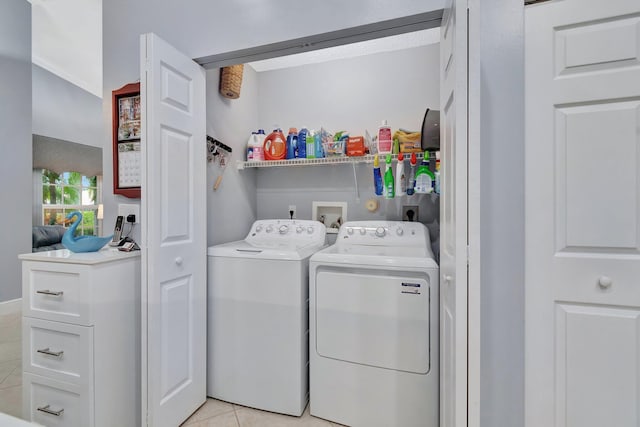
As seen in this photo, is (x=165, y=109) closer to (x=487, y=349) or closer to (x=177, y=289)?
(x=177, y=289)

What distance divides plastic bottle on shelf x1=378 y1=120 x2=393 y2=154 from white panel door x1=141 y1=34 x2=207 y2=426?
121 cm

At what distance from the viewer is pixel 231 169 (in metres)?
2.37

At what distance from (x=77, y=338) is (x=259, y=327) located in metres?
0.87

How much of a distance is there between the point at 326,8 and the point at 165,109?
0.93m

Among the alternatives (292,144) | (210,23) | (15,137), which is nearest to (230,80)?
(210,23)

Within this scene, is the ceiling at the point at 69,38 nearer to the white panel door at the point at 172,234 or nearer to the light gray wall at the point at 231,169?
the light gray wall at the point at 231,169

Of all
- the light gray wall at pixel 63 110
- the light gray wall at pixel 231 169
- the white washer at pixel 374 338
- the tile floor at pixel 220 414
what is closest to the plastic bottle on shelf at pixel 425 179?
the white washer at pixel 374 338

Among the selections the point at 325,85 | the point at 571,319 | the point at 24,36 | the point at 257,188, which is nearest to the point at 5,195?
the point at 24,36

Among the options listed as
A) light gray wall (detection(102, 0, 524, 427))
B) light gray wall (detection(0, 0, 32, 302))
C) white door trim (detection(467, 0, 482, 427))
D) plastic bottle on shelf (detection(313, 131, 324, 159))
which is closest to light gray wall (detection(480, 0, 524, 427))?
light gray wall (detection(102, 0, 524, 427))

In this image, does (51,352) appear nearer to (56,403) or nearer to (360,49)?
(56,403)

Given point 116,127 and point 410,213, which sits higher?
point 116,127

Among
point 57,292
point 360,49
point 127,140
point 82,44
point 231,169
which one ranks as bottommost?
point 57,292

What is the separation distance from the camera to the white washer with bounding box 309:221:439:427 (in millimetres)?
1506

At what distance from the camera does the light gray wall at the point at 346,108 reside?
2359 mm
